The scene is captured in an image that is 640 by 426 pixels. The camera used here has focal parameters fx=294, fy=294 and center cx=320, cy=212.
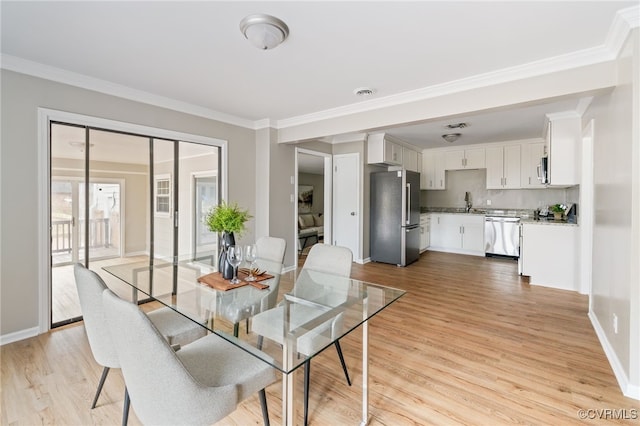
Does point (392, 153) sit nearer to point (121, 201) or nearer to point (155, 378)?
point (121, 201)

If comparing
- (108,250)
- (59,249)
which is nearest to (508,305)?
(108,250)

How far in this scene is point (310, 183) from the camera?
31.1 feet

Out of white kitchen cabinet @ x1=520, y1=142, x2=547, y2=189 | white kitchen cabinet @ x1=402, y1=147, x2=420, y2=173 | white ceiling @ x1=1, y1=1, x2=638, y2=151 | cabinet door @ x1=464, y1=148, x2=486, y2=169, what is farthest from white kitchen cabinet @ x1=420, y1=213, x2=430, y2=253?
white ceiling @ x1=1, y1=1, x2=638, y2=151

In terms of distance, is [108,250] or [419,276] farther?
[419,276]

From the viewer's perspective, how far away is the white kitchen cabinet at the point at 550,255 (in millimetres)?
3848

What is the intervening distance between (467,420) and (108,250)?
3.50m

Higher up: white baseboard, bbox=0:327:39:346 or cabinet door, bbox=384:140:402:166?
cabinet door, bbox=384:140:402:166

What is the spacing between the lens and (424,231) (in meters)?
6.49

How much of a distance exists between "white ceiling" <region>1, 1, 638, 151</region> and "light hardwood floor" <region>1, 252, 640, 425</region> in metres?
2.13

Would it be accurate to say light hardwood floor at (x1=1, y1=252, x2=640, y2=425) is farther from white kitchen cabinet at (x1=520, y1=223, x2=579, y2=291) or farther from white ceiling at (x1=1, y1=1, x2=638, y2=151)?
white ceiling at (x1=1, y1=1, x2=638, y2=151)

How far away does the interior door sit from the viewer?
17.8ft

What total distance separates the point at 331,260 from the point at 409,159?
451 centimetres

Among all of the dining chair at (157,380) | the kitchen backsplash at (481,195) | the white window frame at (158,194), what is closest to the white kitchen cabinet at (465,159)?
the kitchen backsplash at (481,195)

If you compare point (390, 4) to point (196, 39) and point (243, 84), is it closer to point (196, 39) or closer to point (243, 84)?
point (196, 39)
